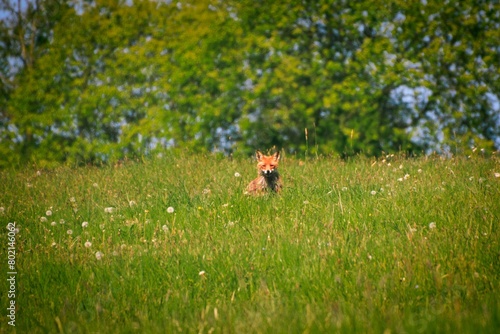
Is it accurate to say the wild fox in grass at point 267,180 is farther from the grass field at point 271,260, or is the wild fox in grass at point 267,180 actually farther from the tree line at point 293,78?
the tree line at point 293,78

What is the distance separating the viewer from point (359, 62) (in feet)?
50.3

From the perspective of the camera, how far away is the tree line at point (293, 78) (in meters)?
15.0

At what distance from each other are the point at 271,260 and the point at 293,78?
10.7m

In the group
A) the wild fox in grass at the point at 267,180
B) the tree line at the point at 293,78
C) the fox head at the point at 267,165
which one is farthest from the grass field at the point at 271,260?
the tree line at the point at 293,78

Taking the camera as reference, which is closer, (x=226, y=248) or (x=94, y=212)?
(x=226, y=248)

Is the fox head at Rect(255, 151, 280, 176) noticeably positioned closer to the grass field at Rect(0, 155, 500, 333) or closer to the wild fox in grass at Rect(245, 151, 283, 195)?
the wild fox in grass at Rect(245, 151, 283, 195)

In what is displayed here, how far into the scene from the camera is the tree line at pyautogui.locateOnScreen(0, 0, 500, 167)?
1496 cm

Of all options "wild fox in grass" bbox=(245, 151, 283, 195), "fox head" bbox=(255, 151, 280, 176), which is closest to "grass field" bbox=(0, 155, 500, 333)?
"wild fox in grass" bbox=(245, 151, 283, 195)

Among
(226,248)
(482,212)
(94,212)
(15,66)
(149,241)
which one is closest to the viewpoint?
(226,248)

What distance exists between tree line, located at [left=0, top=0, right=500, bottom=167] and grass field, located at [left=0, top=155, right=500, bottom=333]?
275 inches

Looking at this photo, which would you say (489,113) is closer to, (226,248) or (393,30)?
(393,30)

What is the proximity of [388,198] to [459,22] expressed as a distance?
10.4 m

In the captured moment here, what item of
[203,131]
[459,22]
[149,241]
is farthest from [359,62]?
[149,241]

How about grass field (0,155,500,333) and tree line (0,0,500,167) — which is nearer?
grass field (0,155,500,333)
